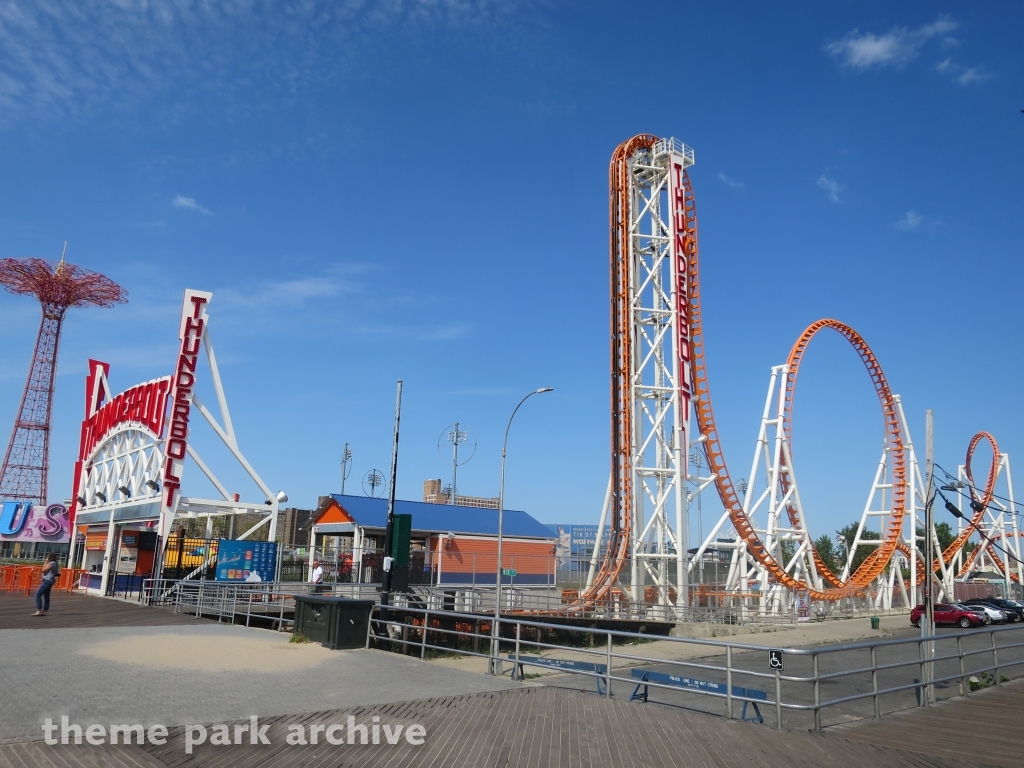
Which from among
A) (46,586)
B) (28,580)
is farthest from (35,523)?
(46,586)

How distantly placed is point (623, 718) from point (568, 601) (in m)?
24.0

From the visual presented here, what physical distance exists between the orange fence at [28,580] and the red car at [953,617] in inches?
1497

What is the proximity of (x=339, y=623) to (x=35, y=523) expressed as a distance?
49.7 metres

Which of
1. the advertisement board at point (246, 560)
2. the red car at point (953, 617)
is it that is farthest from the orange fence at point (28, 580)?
the red car at point (953, 617)

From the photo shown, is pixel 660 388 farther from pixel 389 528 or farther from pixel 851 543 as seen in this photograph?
pixel 851 543

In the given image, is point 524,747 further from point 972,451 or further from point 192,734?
point 972,451

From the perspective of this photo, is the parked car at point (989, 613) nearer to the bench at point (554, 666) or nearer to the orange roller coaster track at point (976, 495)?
the orange roller coaster track at point (976, 495)

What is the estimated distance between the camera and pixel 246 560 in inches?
1220

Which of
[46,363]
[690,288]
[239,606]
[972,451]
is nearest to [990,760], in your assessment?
[239,606]

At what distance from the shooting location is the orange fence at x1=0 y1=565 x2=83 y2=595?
34.7 m

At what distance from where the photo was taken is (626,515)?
3469 cm

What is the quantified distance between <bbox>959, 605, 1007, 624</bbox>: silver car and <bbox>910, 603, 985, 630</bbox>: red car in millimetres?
447

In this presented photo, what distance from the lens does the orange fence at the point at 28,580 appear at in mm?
34719

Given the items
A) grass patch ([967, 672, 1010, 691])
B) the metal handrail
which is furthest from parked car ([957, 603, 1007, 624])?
the metal handrail
